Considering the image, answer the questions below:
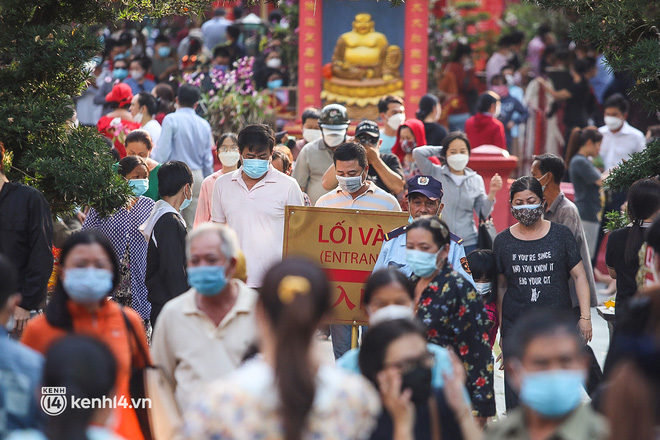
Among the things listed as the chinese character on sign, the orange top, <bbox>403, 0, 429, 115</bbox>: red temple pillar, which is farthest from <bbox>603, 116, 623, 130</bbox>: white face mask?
the orange top

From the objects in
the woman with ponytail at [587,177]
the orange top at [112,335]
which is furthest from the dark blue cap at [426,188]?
the woman with ponytail at [587,177]

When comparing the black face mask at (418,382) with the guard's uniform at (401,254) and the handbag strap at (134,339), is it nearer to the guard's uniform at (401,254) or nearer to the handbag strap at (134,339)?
the handbag strap at (134,339)

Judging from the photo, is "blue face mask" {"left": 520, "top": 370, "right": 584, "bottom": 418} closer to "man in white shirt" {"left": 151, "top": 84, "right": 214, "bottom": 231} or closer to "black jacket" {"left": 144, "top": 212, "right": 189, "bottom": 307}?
"black jacket" {"left": 144, "top": 212, "right": 189, "bottom": 307}

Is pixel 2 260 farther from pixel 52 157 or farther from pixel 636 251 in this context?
pixel 636 251

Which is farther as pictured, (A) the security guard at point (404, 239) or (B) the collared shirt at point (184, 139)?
(B) the collared shirt at point (184, 139)

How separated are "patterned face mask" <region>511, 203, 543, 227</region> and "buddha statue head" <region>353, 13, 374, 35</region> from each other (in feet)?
34.6

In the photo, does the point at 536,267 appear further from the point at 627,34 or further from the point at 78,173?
the point at 78,173

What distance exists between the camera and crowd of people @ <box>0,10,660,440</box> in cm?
329

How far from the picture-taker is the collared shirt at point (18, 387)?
3.59 m

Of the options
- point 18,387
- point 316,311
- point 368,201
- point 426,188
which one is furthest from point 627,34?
point 18,387

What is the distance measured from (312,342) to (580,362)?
35.7 inches

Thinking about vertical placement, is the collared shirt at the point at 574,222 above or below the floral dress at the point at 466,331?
above

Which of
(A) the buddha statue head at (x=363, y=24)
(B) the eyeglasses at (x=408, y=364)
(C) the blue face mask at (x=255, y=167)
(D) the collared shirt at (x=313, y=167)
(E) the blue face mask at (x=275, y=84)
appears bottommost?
(B) the eyeglasses at (x=408, y=364)

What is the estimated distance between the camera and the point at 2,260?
3.94 metres
